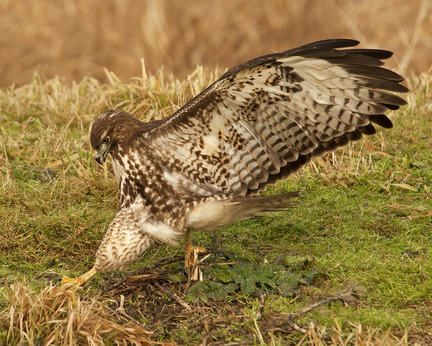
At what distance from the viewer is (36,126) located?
6.87m

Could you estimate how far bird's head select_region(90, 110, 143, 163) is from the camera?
441 cm

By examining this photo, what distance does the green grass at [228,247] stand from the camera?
3.57 m

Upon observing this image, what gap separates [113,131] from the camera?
4.43 meters

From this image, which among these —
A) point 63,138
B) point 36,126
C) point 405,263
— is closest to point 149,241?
point 405,263

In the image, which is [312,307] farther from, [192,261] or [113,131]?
[113,131]

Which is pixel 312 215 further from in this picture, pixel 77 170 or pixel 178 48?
pixel 178 48

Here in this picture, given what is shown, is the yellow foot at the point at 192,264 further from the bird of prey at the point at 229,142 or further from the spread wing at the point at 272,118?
the spread wing at the point at 272,118

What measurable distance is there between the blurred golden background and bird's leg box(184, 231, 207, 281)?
5955 millimetres

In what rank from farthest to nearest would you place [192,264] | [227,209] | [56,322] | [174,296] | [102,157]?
[102,157] < [192,264] < [227,209] < [174,296] < [56,322]

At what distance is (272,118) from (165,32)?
6.67 meters

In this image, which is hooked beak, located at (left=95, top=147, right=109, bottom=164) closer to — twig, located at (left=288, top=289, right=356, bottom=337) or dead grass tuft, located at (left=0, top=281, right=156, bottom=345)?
dead grass tuft, located at (left=0, top=281, right=156, bottom=345)

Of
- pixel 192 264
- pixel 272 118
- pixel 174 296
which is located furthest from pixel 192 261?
pixel 272 118

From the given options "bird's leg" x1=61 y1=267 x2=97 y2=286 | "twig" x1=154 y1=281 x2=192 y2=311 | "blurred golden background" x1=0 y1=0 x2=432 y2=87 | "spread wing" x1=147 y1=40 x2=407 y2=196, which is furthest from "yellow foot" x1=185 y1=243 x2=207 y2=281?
"blurred golden background" x1=0 y1=0 x2=432 y2=87

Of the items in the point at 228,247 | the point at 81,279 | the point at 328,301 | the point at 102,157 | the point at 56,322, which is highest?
the point at 102,157
